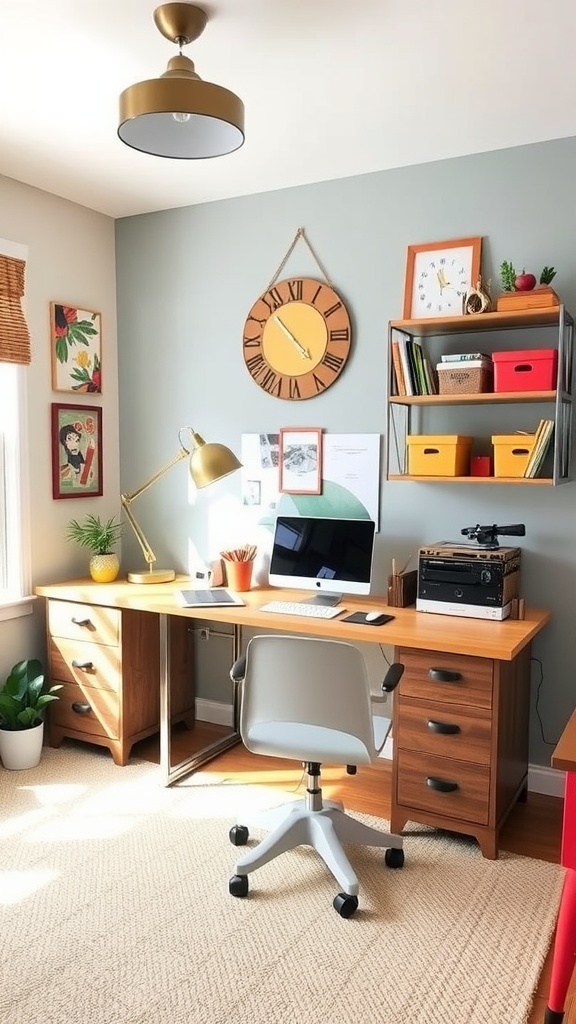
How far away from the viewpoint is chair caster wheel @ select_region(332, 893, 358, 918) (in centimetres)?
220

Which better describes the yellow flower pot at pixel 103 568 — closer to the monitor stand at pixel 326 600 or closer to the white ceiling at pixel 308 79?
the monitor stand at pixel 326 600

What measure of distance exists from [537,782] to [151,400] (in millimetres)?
2459

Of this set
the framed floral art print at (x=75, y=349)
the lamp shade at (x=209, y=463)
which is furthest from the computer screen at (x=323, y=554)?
the framed floral art print at (x=75, y=349)

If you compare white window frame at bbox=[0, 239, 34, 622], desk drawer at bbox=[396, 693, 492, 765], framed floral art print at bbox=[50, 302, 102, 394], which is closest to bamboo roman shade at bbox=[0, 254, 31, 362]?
white window frame at bbox=[0, 239, 34, 622]

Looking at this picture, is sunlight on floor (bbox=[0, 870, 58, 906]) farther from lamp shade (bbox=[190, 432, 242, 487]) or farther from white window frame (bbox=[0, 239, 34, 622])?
lamp shade (bbox=[190, 432, 242, 487])

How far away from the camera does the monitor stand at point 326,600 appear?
3080 millimetres

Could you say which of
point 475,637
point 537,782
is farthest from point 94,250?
point 537,782

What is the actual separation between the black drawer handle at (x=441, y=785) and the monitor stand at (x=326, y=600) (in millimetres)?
752

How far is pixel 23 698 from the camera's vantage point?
3.26 meters

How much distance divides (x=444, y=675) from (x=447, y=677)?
11 mm

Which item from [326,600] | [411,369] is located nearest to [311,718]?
[326,600]

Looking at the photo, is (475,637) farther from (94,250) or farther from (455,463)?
(94,250)

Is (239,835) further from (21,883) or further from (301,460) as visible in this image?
(301,460)

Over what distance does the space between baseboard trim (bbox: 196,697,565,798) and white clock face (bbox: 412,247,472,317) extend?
5.63 feet
